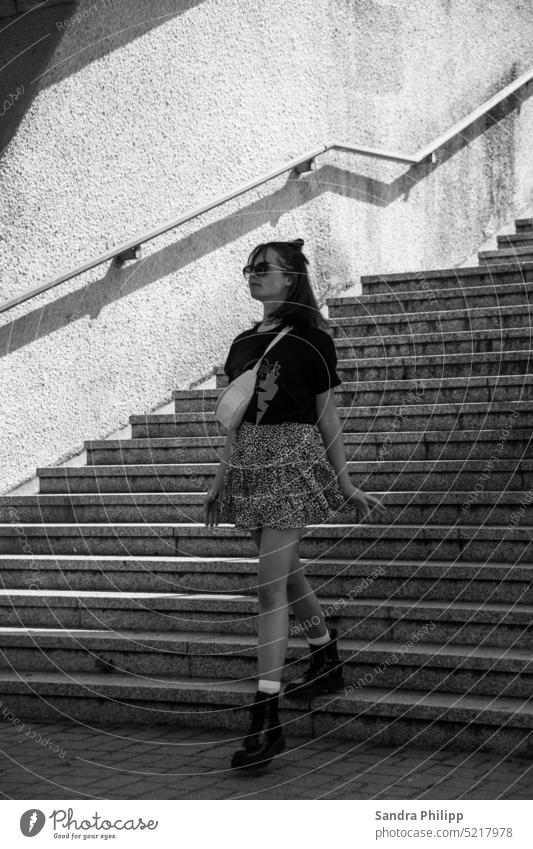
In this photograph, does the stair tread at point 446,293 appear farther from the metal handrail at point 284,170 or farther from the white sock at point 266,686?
the white sock at point 266,686

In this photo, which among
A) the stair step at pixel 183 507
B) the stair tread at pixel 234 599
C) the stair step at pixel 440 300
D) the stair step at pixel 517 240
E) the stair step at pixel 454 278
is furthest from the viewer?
the stair step at pixel 517 240

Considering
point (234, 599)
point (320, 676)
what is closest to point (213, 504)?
point (320, 676)

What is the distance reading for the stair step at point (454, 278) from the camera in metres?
8.48

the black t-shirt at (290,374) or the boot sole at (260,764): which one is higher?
the black t-shirt at (290,374)

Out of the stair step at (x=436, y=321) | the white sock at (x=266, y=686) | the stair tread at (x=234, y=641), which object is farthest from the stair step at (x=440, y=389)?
the white sock at (x=266, y=686)

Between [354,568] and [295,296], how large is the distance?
146cm

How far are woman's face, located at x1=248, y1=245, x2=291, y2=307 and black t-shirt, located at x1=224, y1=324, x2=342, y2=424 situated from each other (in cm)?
12

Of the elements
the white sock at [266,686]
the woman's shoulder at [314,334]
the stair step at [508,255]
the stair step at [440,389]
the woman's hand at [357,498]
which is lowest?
the white sock at [266,686]

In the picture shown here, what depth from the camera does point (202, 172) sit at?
885 centimetres

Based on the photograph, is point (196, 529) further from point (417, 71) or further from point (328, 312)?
point (417, 71)

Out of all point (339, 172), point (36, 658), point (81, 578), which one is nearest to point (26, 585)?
point (81, 578)

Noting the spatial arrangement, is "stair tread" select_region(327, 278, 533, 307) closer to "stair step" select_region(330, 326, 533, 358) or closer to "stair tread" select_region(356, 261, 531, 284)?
"stair tread" select_region(356, 261, 531, 284)

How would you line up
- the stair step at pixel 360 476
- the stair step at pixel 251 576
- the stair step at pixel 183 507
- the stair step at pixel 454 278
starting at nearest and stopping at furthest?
1. the stair step at pixel 251 576
2. the stair step at pixel 183 507
3. the stair step at pixel 360 476
4. the stair step at pixel 454 278
